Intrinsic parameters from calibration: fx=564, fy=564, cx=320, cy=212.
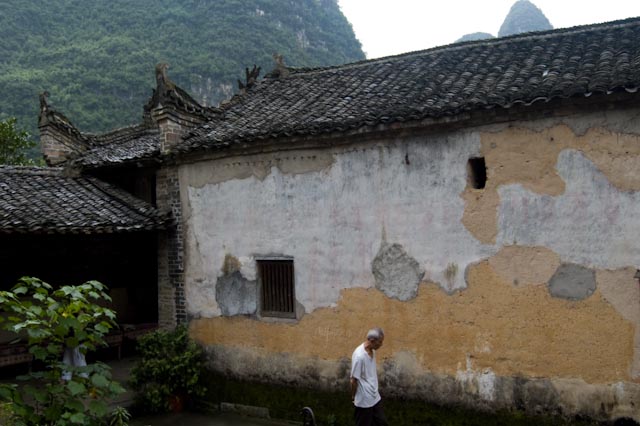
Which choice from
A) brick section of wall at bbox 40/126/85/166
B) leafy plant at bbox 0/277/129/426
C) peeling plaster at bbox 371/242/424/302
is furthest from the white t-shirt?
brick section of wall at bbox 40/126/85/166

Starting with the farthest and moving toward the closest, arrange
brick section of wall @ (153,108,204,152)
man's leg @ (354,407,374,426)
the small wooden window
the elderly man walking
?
brick section of wall @ (153,108,204,152), the small wooden window, man's leg @ (354,407,374,426), the elderly man walking

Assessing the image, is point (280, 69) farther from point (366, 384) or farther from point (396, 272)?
point (366, 384)

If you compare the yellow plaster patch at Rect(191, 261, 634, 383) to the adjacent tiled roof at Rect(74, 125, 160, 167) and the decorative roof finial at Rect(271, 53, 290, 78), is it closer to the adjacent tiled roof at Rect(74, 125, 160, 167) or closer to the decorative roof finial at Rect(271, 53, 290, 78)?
the adjacent tiled roof at Rect(74, 125, 160, 167)

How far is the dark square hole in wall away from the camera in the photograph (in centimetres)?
742

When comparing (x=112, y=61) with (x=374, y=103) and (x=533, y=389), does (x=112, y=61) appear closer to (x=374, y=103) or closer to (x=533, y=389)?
(x=374, y=103)

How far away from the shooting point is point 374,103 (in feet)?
27.6

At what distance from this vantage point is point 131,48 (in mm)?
37781

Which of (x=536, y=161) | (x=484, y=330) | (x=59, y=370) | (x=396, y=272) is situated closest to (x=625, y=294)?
(x=484, y=330)

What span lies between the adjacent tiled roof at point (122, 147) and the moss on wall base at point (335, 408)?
171 inches

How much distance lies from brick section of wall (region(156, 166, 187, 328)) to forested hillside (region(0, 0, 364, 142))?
Answer: 19.2 metres

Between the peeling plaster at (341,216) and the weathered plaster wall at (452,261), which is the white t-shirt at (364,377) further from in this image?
the peeling plaster at (341,216)

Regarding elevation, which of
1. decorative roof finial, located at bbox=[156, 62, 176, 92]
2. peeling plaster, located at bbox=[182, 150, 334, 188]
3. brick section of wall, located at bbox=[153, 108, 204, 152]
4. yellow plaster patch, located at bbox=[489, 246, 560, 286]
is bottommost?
yellow plaster patch, located at bbox=[489, 246, 560, 286]

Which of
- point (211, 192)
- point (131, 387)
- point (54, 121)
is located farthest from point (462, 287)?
point (54, 121)

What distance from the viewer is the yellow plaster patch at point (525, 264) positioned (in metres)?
6.85
